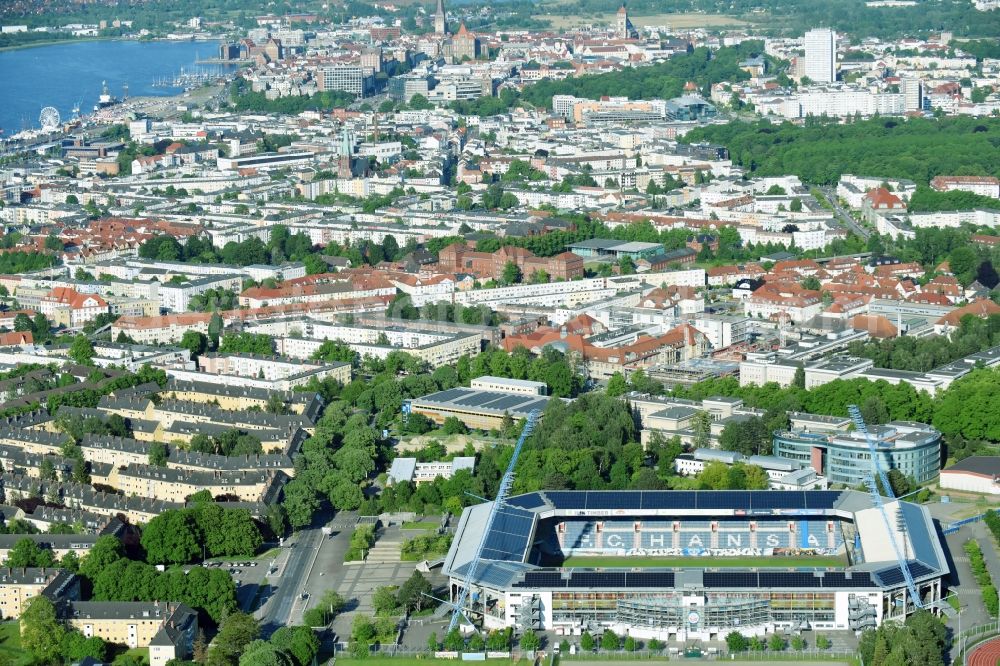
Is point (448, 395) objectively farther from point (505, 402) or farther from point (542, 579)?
point (542, 579)

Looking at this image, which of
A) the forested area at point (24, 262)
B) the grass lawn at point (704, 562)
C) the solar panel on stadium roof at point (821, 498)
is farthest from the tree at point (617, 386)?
the forested area at point (24, 262)

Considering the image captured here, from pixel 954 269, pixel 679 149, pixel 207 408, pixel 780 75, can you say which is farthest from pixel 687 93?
Result: pixel 207 408

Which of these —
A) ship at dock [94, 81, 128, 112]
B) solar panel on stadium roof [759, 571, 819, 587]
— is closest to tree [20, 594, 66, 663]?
solar panel on stadium roof [759, 571, 819, 587]

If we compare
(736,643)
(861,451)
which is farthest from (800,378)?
(736,643)

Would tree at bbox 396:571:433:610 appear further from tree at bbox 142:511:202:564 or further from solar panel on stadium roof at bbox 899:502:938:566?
solar panel on stadium roof at bbox 899:502:938:566

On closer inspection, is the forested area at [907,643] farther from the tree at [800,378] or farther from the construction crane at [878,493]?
the tree at [800,378]

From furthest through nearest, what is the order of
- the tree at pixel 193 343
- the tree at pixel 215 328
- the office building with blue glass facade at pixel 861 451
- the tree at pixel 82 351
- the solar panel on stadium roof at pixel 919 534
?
the tree at pixel 215 328
the tree at pixel 193 343
the tree at pixel 82 351
the office building with blue glass facade at pixel 861 451
the solar panel on stadium roof at pixel 919 534
